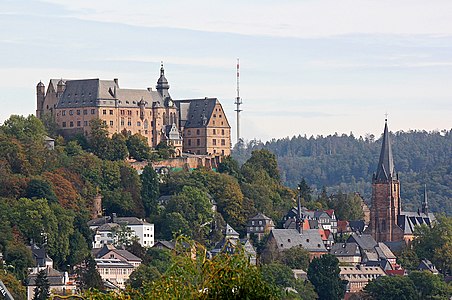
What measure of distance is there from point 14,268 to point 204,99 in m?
37.4

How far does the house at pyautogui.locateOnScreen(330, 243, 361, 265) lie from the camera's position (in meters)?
124

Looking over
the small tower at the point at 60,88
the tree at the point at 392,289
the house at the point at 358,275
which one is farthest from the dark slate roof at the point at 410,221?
the small tower at the point at 60,88

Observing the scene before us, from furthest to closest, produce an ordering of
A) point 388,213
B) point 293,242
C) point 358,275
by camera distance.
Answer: point 388,213 → point 293,242 → point 358,275

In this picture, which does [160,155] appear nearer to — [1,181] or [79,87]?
[79,87]

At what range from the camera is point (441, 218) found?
438 feet

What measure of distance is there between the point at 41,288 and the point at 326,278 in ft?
81.1

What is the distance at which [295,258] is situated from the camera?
119062 mm

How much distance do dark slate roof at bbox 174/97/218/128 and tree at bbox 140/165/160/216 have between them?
11.6 m

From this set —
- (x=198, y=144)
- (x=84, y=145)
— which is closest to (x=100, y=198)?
(x=84, y=145)

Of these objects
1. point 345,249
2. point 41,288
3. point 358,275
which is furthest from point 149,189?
point 41,288

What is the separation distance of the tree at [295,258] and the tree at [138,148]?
477 inches

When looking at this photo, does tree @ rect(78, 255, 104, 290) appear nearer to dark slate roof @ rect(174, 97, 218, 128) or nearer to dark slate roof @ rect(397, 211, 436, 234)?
dark slate roof @ rect(174, 97, 218, 128)

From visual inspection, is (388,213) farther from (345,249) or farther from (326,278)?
(326,278)

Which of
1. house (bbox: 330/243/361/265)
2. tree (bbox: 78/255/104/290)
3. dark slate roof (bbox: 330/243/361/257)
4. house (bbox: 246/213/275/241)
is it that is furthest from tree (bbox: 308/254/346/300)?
tree (bbox: 78/255/104/290)
